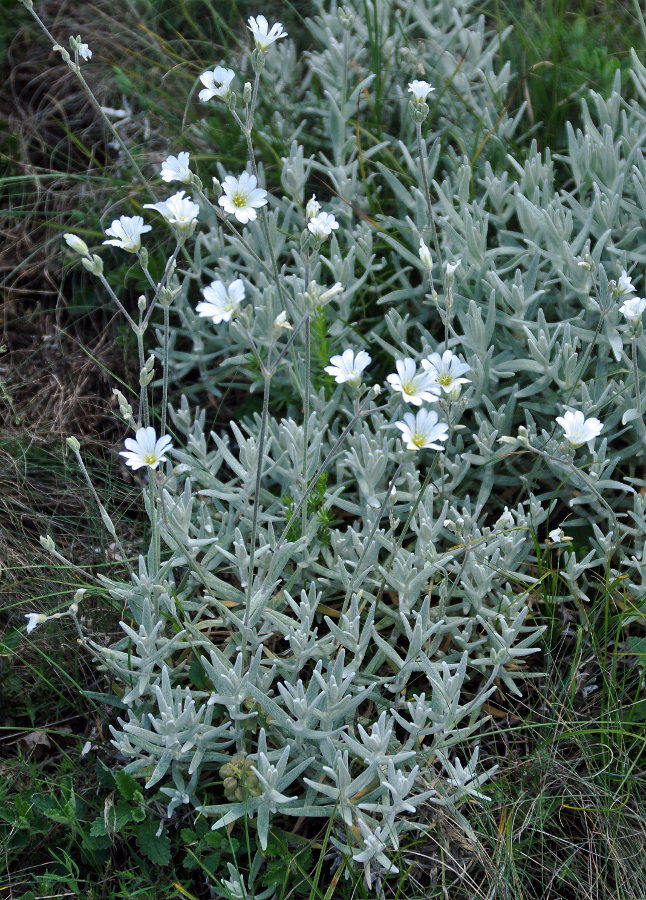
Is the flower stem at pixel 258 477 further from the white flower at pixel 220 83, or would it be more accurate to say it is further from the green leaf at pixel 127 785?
the white flower at pixel 220 83

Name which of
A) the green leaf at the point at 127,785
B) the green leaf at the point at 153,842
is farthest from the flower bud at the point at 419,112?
the green leaf at the point at 153,842

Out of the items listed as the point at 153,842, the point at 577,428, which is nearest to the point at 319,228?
the point at 577,428

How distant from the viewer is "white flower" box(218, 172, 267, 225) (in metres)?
2.41

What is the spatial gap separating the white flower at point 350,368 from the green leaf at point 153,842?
1.37m

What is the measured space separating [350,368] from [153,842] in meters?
1.42

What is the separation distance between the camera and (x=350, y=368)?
2299 millimetres

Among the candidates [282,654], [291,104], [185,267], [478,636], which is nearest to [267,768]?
[282,654]

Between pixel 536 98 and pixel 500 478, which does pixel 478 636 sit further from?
pixel 536 98

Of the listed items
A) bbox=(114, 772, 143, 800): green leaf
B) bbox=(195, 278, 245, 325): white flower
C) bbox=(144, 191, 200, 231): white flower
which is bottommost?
bbox=(114, 772, 143, 800): green leaf

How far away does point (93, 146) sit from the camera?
13.5 feet

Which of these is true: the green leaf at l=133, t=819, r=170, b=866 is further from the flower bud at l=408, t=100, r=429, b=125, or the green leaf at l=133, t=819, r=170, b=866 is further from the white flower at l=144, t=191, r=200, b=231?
the flower bud at l=408, t=100, r=429, b=125

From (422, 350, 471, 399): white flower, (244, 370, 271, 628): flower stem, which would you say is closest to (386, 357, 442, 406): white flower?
(422, 350, 471, 399): white flower

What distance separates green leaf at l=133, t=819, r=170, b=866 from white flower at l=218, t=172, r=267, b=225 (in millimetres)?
1698

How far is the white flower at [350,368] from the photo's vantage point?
219 centimetres
